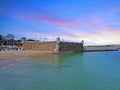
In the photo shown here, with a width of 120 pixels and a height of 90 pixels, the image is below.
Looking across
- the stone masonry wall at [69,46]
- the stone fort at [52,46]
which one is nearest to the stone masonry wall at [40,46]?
the stone fort at [52,46]

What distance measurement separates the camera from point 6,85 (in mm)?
13039

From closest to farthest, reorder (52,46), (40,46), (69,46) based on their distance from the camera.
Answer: (52,46) < (40,46) < (69,46)

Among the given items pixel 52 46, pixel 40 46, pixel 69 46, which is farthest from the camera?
pixel 69 46

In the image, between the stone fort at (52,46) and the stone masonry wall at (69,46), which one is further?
the stone masonry wall at (69,46)

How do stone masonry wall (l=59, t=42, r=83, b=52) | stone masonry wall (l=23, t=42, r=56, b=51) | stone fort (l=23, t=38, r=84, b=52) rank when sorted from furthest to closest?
stone masonry wall (l=59, t=42, r=83, b=52) → stone masonry wall (l=23, t=42, r=56, b=51) → stone fort (l=23, t=38, r=84, b=52)

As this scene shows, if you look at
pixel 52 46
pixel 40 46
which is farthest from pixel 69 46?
pixel 40 46

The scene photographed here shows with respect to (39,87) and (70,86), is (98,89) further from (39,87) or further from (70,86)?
(39,87)

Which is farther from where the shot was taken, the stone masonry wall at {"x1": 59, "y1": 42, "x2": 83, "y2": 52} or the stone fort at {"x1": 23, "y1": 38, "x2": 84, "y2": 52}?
the stone masonry wall at {"x1": 59, "y1": 42, "x2": 83, "y2": 52}

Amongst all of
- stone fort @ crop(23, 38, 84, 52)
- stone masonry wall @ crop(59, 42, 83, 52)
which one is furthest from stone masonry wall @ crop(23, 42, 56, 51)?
stone masonry wall @ crop(59, 42, 83, 52)

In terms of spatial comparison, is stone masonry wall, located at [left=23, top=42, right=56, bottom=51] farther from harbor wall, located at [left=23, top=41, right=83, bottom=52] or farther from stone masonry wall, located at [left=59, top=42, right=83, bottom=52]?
stone masonry wall, located at [left=59, top=42, right=83, bottom=52]

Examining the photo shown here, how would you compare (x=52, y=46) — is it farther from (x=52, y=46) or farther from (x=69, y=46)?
(x=69, y=46)

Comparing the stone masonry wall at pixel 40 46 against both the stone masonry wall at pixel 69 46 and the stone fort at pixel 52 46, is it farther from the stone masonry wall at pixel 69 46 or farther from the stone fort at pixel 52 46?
the stone masonry wall at pixel 69 46

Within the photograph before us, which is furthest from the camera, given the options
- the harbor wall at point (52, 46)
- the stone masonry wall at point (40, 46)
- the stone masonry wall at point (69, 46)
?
the stone masonry wall at point (69, 46)

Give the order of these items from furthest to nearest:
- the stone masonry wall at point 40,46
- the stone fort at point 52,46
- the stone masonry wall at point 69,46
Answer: the stone masonry wall at point 69,46 < the stone masonry wall at point 40,46 < the stone fort at point 52,46
